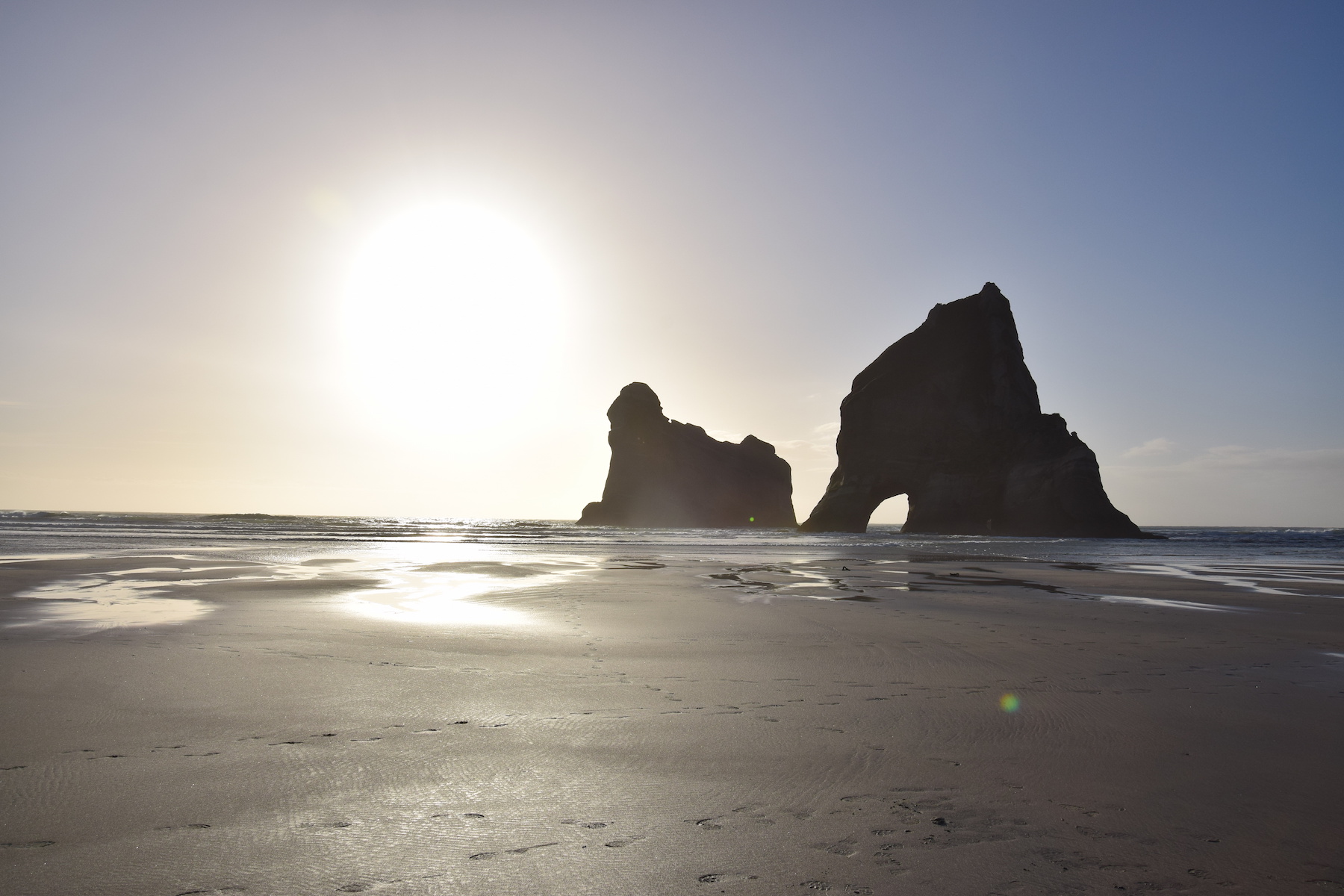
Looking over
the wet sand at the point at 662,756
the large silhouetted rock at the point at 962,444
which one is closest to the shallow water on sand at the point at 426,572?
the wet sand at the point at 662,756

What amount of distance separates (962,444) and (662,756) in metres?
77.1

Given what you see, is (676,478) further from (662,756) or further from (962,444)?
(662,756)

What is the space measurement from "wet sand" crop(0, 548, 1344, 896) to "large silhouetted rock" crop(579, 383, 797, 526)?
10462cm

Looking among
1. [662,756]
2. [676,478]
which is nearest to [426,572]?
[662,756]

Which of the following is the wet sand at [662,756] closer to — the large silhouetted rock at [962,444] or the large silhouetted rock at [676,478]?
the large silhouetted rock at [962,444]

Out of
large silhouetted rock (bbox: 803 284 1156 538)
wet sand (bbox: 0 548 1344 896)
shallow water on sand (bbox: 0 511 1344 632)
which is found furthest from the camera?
large silhouetted rock (bbox: 803 284 1156 538)

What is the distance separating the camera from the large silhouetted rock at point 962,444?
6738cm

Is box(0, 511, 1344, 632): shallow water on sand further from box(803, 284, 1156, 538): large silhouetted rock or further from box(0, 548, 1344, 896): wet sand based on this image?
box(803, 284, 1156, 538): large silhouetted rock

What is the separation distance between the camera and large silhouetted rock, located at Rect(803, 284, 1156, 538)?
2653 inches

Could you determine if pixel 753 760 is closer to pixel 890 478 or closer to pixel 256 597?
pixel 256 597

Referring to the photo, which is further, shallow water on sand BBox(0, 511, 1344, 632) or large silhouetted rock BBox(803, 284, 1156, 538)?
large silhouetted rock BBox(803, 284, 1156, 538)

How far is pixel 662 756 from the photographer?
14.3 feet

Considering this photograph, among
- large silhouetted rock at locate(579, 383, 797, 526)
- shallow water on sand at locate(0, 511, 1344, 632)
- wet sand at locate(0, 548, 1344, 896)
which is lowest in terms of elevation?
wet sand at locate(0, 548, 1344, 896)

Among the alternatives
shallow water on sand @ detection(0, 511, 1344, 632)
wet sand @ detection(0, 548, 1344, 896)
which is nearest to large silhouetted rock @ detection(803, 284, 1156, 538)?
shallow water on sand @ detection(0, 511, 1344, 632)
